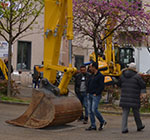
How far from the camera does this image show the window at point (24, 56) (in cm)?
3186

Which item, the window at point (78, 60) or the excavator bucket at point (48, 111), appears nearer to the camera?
the excavator bucket at point (48, 111)

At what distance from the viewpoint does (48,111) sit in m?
11.1

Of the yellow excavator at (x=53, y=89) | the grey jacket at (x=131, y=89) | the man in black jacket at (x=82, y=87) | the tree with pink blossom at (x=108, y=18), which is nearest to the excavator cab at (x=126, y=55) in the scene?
the tree with pink blossom at (x=108, y=18)

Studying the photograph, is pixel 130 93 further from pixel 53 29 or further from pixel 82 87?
pixel 53 29

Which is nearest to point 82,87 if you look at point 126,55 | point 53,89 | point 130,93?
point 53,89

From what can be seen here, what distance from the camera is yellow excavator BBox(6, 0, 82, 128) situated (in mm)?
11156

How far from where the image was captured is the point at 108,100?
1669 cm

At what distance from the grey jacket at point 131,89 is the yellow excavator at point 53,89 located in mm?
1449

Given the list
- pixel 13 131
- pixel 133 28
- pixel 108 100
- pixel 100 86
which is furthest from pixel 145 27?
pixel 13 131

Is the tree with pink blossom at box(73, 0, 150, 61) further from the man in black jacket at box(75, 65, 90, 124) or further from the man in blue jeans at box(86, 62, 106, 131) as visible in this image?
the man in blue jeans at box(86, 62, 106, 131)

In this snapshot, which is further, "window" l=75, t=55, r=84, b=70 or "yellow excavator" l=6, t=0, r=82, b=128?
"window" l=75, t=55, r=84, b=70

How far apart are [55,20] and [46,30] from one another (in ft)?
1.26

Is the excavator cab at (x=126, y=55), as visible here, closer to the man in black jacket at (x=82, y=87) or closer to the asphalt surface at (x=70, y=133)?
the man in black jacket at (x=82, y=87)

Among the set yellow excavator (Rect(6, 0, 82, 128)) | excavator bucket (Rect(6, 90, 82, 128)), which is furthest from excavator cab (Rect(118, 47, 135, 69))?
excavator bucket (Rect(6, 90, 82, 128))
